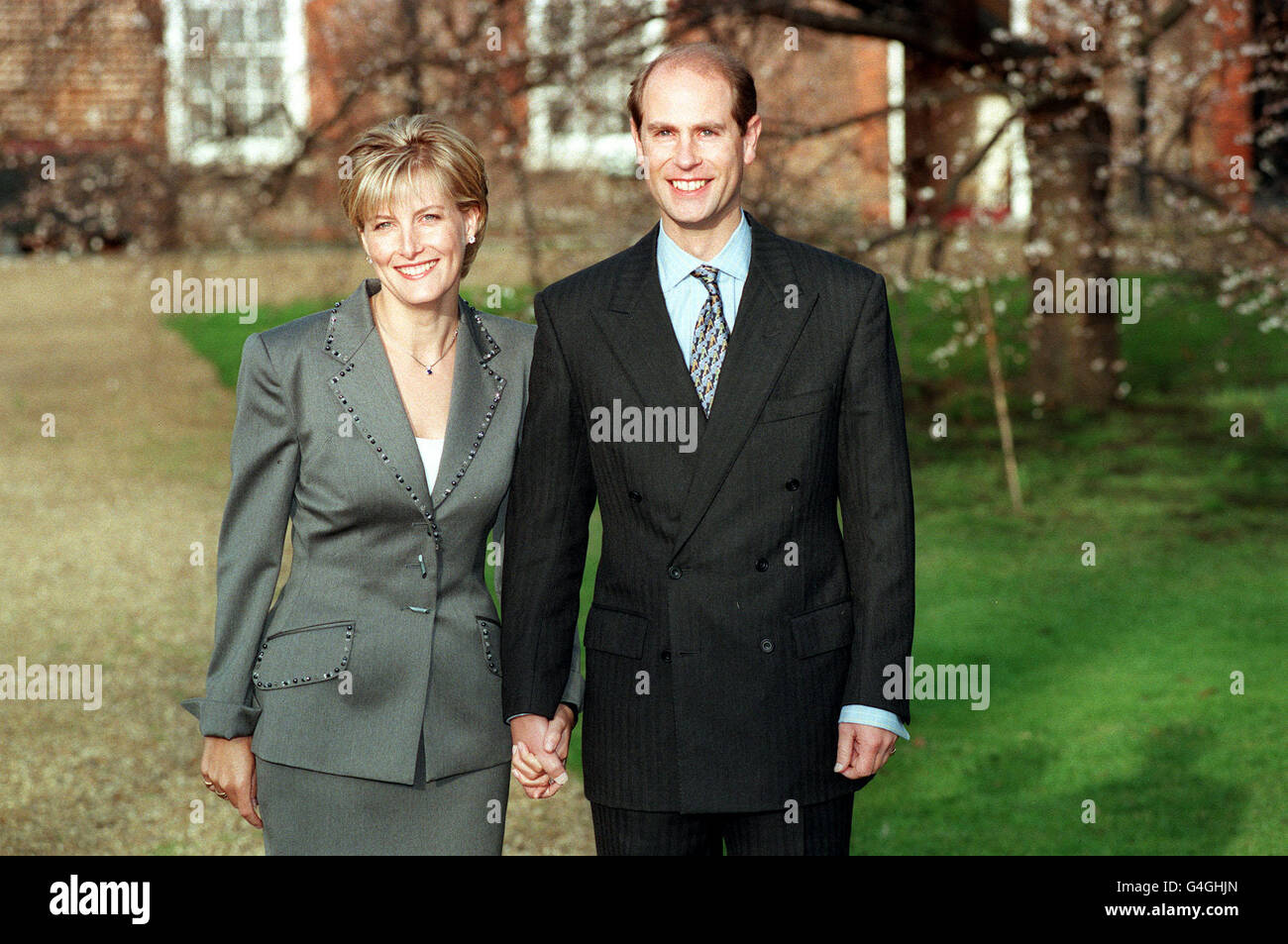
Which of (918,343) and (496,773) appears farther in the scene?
(918,343)

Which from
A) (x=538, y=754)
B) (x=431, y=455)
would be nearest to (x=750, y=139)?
(x=431, y=455)

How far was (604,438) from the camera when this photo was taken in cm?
327

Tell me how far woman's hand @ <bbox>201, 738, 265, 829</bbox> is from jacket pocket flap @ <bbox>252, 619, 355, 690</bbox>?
143 mm

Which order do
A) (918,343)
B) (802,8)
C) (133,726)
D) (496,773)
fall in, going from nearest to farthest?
(496,773)
(133,726)
(802,8)
(918,343)

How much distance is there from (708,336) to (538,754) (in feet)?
3.10

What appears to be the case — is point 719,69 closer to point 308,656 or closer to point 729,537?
point 729,537

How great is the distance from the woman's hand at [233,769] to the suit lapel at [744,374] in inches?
40.5

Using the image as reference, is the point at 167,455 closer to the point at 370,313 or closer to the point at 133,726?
the point at 133,726

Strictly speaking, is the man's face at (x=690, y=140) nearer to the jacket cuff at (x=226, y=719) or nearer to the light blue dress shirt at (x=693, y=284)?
the light blue dress shirt at (x=693, y=284)

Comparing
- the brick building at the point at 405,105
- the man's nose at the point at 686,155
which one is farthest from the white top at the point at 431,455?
the brick building at the point at 405,105

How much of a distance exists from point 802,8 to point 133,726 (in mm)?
8449

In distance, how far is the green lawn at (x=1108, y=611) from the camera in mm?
6707

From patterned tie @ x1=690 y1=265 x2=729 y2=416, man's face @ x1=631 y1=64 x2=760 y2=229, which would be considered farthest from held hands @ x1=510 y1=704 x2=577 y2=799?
man's face @ x1=631 y1=64 x2=760 y2=229
